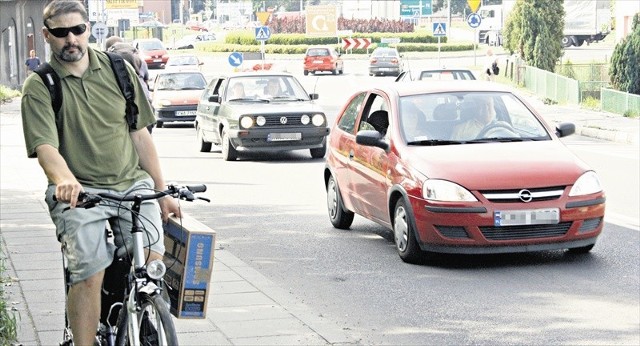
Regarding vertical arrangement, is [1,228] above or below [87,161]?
below

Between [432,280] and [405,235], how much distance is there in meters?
0.82

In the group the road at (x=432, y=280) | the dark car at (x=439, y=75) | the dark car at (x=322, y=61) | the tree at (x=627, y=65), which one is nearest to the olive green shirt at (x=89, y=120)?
the road at (x=432, y=280)

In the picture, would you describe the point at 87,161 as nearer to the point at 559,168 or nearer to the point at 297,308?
the point at 297,308

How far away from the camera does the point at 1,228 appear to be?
12.6 m

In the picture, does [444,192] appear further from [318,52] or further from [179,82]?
[318,52]

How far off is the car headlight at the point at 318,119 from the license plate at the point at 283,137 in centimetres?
37

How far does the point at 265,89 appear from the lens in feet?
73.7

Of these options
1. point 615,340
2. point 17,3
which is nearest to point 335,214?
point 615,340

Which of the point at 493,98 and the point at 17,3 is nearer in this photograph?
the point at 493,98

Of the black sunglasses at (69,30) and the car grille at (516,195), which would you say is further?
the car grille at (516,195)

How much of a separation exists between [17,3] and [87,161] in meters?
49.6

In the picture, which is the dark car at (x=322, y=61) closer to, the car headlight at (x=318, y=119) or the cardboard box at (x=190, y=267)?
the car headlight at (x=318, y=119)

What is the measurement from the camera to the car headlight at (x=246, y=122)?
69.7ft

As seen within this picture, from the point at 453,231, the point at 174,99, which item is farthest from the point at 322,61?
the point at 453,231
